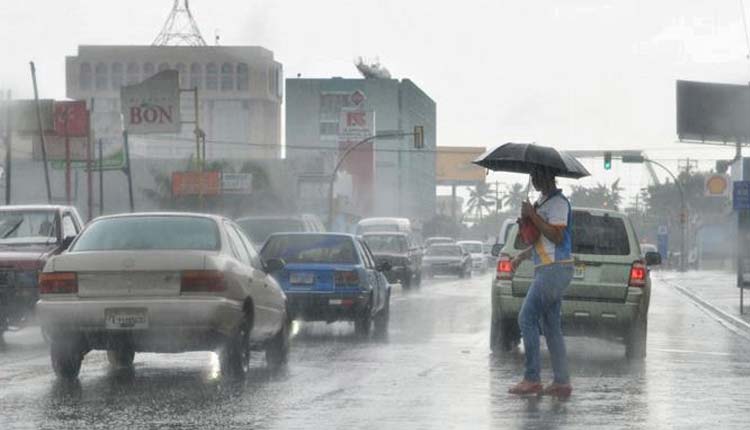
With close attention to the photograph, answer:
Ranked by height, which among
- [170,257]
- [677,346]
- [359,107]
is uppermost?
[359,107]

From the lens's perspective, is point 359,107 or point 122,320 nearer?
point 122,320

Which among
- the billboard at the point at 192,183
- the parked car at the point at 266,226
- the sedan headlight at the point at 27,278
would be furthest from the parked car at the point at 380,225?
the sedan headlight at the point at 27,278

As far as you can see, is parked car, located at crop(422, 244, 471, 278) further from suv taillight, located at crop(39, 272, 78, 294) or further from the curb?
suv taillight, located at crop(39, 272, 78, 294)

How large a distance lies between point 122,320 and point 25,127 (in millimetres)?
62988

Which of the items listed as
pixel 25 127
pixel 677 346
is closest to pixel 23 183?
pixel 25 127

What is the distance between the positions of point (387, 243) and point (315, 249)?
78.9 feet

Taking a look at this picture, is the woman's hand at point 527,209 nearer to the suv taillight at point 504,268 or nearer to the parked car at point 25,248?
the suv taillight at point 504,268

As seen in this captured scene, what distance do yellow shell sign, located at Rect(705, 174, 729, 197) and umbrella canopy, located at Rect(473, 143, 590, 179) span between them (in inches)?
2914

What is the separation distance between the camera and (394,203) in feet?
640

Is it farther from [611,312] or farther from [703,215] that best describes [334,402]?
[703,215]

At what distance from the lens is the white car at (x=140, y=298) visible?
543 inches

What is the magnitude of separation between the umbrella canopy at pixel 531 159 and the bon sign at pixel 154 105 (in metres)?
71.6

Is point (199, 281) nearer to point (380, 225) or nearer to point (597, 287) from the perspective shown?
point (597, 287)

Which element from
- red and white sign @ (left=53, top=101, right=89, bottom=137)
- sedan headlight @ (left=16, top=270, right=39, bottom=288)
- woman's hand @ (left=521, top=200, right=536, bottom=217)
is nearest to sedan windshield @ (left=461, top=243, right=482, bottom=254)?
red and white sign @ (left=53, top=101, right=89, bottom=137)
